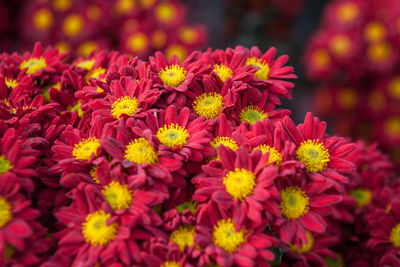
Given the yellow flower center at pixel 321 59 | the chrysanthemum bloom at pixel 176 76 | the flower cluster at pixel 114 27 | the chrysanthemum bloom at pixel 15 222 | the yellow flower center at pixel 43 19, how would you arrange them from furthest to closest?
the yellow flower center at pixel 321 59 < the yellow flower center at pixel 43 19 < the flower cluster at pixel 114 27 < the chrysanthemum bloom at pixel 176 76 < the chrysanthemum bloom at pixel 15 222

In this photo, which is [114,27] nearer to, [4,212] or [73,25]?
[73,25]

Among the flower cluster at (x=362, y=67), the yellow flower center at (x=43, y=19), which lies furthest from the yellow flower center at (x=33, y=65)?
the flower cluster at (x=362, y=67)

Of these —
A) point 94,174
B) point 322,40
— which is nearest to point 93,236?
point 94,174

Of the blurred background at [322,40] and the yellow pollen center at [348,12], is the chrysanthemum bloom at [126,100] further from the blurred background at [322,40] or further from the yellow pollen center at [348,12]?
the yellow pollen center at [348,12]

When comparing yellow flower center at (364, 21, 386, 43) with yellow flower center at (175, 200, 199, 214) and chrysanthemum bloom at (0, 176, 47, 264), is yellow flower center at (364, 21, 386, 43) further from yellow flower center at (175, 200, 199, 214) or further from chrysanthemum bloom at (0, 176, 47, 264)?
chrysanthemum bloom at (0, 176, 47, 264)

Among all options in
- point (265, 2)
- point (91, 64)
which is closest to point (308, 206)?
point (91, 64)

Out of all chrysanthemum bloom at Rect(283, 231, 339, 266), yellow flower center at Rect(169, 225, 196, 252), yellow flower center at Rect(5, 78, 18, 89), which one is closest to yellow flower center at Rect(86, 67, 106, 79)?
yellow flower center at Rect(5, 78, 18, 89)
